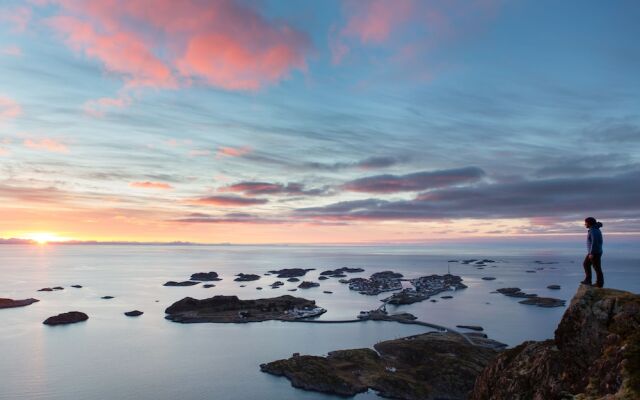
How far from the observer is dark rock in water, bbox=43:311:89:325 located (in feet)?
436

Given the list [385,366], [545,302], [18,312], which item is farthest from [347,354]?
[18,312]

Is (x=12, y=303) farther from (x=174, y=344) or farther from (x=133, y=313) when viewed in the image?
(x=174, y=344)

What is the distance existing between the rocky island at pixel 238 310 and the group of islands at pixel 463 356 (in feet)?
1.18

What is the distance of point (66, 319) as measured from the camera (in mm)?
135375

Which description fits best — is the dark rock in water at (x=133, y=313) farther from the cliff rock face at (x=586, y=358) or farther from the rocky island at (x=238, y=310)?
the cliff rock face at (x=586, y=358)

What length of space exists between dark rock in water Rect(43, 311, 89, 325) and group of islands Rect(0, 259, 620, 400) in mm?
296

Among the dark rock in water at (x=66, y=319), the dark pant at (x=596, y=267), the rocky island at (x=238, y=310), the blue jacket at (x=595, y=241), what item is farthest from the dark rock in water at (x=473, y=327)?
the dark rock in water at (x=66, y=319)

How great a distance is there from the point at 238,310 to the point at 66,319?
5623 centimetres

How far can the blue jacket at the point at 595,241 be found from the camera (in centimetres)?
2178

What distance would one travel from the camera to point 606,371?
624 inches

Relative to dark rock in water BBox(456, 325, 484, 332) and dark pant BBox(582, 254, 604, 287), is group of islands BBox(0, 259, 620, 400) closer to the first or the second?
dark rock in water BBox(456, 325, 484, 332)

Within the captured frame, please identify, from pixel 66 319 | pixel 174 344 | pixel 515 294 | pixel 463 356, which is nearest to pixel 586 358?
pixel 463 356

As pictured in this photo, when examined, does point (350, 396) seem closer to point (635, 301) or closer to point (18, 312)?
point (635, 301)

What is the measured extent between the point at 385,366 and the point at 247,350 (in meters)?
39.8
